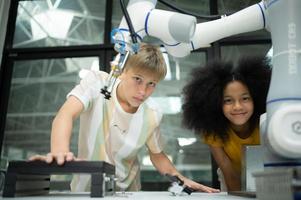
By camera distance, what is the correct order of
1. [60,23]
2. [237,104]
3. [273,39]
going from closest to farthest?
[273,39] → [237,104] → [60,23]

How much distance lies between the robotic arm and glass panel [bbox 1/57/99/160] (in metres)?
1.93

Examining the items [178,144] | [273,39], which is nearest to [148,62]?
[273,39]

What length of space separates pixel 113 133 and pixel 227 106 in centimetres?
45

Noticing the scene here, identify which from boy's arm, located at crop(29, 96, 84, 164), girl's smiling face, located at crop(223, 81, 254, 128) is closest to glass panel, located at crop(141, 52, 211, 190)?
girl's smiling face, located at crop(223, 81, 254, 128)

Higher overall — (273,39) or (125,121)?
(273,39)

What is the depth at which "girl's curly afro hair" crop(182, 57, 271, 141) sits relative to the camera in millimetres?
1100

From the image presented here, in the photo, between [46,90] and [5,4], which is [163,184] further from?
[5,4]

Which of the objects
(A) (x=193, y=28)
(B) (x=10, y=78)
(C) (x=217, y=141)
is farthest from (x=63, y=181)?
(B) (x=10, y=78)

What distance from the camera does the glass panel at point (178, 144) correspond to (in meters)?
2.30

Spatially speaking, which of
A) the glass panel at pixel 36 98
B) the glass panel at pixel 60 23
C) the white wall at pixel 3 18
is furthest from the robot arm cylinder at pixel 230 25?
the white wall at pixel 3 18

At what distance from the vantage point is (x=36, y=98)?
262cm

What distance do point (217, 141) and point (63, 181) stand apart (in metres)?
0.66

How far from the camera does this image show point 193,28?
62cm

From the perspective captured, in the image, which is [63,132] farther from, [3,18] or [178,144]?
[3,18]
